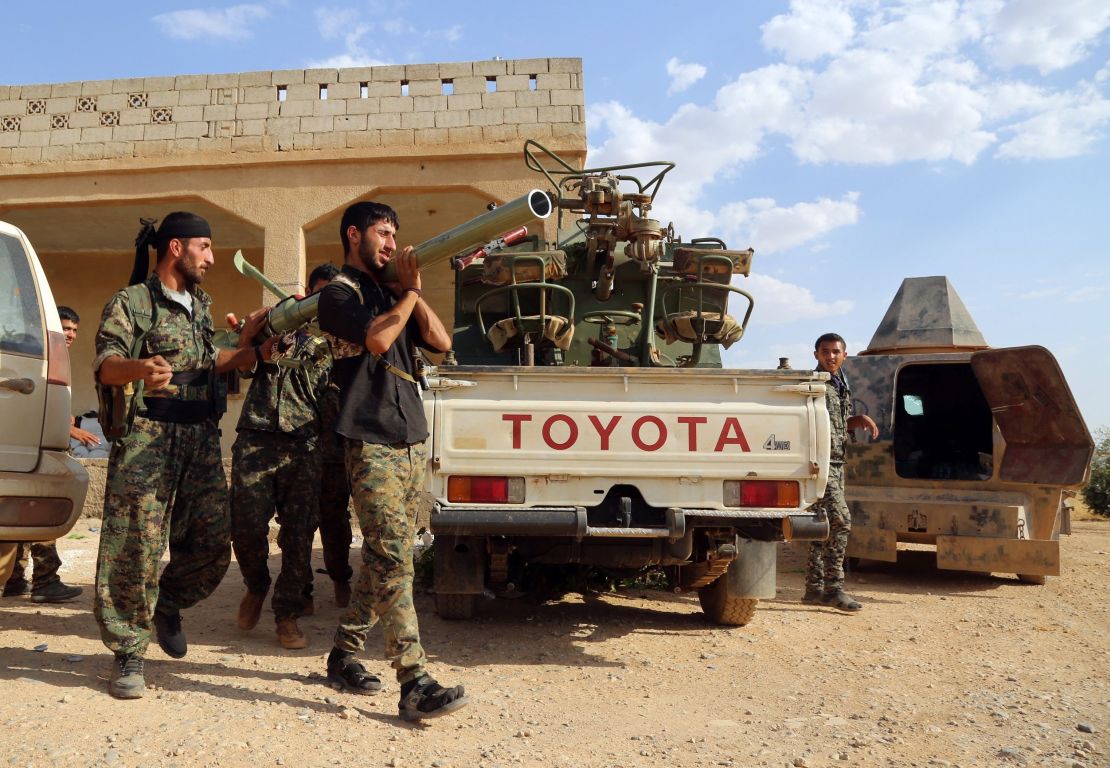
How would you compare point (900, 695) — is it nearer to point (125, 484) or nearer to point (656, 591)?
point (656, 591)

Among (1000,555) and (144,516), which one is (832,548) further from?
(144,516)

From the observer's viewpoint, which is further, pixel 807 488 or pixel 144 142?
pixel 144 142

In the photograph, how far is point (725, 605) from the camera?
4742mm

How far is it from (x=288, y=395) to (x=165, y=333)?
3.25 ft

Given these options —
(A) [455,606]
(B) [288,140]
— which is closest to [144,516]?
(A) [455,606]

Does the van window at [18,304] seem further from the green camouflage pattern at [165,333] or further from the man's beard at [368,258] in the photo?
the man's beard at [368,258]

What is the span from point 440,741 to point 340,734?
329 millimetres

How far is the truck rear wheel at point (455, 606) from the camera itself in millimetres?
4660

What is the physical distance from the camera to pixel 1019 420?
22.4 ft

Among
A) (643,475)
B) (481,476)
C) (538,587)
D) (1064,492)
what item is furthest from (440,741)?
(1064,492)

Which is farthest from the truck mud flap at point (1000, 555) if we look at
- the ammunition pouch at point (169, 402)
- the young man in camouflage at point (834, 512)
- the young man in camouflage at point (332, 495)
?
the ammunition pouch at point (169, 402)

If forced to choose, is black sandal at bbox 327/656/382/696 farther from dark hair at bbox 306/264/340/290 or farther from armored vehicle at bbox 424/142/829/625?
dark hair at bbox 306/264/340/290

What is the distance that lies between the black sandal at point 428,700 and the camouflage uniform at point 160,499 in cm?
109

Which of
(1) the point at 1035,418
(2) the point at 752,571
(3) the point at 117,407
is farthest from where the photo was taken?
(1) the point at 1035,418
